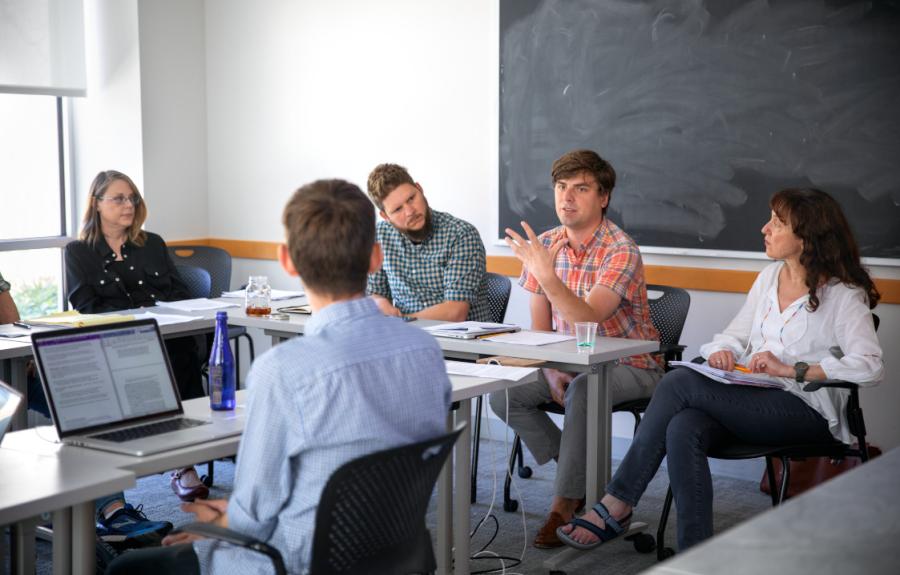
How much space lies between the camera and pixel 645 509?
423cm

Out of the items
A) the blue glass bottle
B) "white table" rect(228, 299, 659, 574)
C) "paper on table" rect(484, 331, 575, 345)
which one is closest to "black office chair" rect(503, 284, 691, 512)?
"white table" rect(228, 299, 659, 574)

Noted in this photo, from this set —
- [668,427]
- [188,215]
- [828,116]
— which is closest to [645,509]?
[668,427]

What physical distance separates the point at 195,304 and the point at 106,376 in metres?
2.15

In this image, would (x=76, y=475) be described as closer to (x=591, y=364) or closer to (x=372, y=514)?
(x=372, y=514)

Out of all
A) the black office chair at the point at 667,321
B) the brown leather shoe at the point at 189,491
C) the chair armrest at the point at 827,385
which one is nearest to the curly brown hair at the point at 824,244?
the chair armrest at the point at 827,385

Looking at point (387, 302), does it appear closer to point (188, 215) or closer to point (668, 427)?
point (668, 427)

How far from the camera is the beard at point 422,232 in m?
4.24

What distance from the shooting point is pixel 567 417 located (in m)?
3.79

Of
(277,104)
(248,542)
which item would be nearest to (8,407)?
(248,542)

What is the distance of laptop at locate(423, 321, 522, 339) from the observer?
12.0 ft

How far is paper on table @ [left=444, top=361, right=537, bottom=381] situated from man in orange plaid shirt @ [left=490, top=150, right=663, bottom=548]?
2.27ft

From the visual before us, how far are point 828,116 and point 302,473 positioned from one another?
314cm

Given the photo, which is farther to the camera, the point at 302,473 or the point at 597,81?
the point at 597,81

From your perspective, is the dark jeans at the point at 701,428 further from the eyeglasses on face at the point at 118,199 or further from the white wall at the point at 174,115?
the white wall at the point at 174,115
